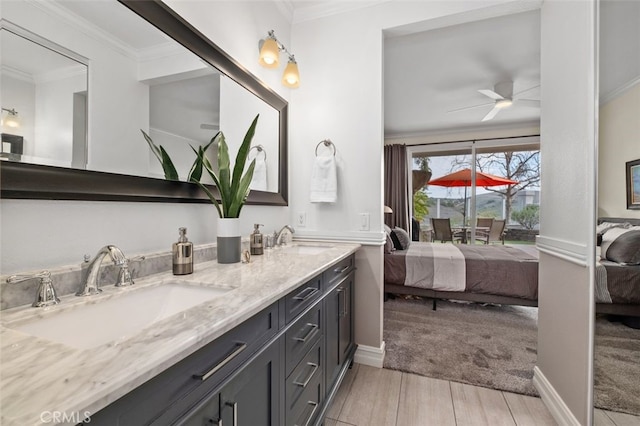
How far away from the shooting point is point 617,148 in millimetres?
1125

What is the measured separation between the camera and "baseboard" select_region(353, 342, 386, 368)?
2020 millimetres

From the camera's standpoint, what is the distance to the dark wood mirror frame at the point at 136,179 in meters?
0.73

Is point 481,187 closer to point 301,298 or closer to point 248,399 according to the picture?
point 301,298

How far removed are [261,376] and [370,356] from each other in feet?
4.78

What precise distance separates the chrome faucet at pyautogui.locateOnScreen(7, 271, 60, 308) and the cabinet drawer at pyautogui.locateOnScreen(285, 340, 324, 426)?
29.9 inches

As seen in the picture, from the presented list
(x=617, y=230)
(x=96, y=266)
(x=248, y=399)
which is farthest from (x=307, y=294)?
(x=617, y=230)

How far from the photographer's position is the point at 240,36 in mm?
1653

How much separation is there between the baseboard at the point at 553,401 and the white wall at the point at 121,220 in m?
2.00

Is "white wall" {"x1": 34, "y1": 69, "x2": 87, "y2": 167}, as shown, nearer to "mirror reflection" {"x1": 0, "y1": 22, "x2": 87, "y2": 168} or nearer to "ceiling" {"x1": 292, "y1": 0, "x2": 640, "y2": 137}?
"mirror reflection" {"x1": 0, "y1": 22, "x2": 87, "y2": 168}

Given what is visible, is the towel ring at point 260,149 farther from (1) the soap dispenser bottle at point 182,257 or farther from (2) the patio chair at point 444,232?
(2) the patio chair at point 444,232

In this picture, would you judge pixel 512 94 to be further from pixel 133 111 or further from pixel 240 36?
pixel 133 111

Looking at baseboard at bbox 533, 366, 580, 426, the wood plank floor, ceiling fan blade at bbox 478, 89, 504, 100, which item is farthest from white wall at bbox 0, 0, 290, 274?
ceiling fan blade at bbox 478, 89, 504, 100

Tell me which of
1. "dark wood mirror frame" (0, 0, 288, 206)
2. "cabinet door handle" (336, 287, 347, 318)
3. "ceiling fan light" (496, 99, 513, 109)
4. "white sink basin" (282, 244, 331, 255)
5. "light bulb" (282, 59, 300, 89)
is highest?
"ceiling fan light" (496, 99, 513, 109)

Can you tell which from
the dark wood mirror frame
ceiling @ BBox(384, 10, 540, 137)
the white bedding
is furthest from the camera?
the white bedding
